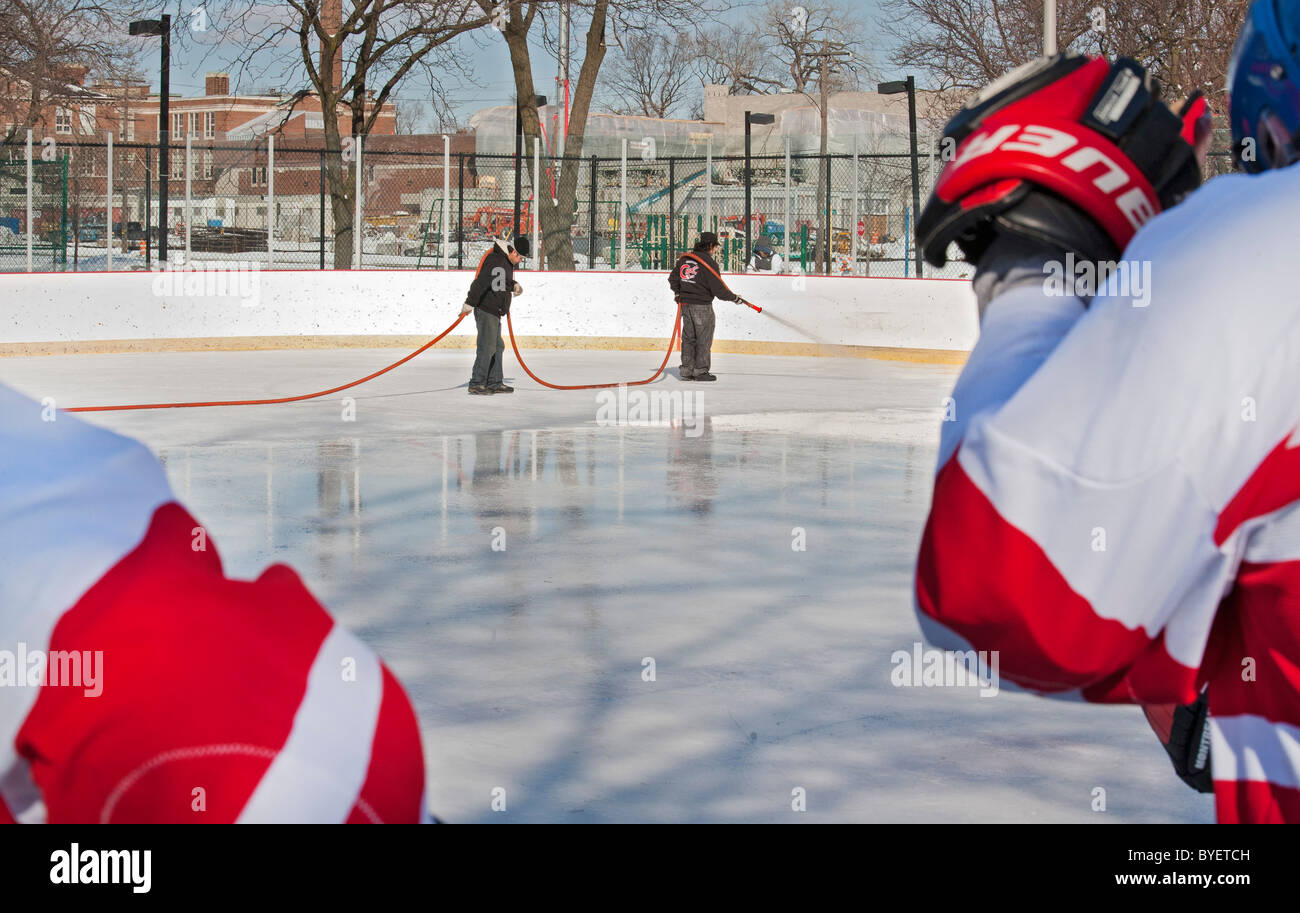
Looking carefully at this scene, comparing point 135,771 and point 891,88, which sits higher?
point 891,88

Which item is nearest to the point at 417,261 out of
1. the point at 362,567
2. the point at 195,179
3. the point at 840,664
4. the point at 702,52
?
the point at 195,179

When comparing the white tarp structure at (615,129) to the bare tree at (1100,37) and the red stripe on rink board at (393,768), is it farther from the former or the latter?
the red stripe on rink board at (393,768)

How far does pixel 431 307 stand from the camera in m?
20.7

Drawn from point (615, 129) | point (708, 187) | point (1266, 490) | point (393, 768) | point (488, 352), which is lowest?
point (393, 768)

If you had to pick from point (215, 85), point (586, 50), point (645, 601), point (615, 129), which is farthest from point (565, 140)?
point (215, 85)

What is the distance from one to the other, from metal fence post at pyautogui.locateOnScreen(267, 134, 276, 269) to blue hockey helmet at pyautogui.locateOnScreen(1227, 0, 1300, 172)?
66.7 feet

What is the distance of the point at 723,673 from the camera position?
505 cm

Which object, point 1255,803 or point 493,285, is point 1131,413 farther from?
point 493,285

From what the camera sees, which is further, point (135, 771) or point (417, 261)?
point (417, 261)

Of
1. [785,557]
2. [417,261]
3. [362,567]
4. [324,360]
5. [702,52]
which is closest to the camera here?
[362,567]

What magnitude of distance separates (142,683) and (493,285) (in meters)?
14.1

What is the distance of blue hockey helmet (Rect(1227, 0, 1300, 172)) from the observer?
0.93m
